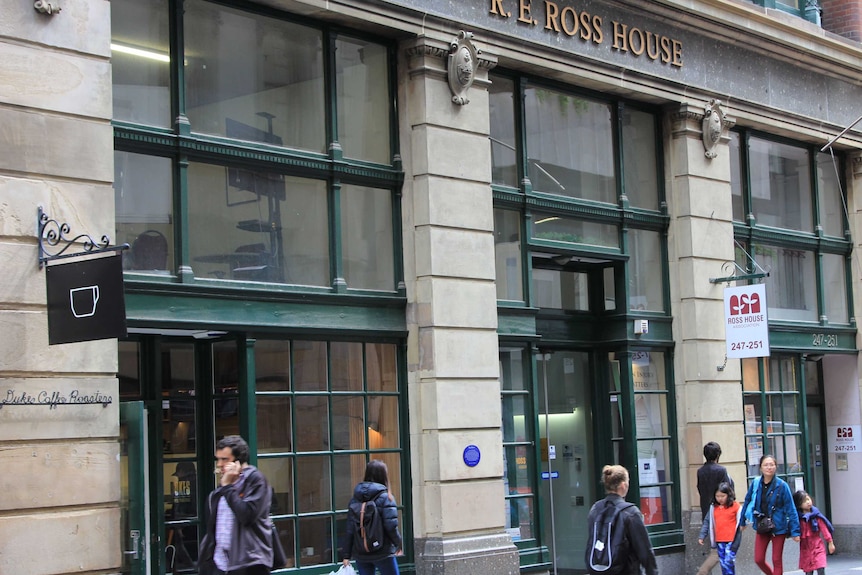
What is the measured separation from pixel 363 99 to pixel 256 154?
5.86ft

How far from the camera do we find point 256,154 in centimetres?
1293

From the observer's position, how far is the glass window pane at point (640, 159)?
689 inches

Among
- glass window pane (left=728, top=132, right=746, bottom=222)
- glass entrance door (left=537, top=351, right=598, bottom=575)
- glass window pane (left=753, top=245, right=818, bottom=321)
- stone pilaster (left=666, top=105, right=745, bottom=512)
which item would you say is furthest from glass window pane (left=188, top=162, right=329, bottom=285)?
glass window pane (left=753, top=245, right=818, bottom=321)

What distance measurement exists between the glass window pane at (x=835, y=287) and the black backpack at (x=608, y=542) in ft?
38.1

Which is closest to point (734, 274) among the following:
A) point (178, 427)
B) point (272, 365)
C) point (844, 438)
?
point (844, 438)

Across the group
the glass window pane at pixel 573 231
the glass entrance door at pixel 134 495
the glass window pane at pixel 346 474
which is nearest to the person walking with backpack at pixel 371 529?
the glass window pane at pixel 346 474

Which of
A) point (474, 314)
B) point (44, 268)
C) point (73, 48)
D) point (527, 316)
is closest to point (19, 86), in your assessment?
point (73, 48)

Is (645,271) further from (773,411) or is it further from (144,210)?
(144,210)

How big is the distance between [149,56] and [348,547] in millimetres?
5026

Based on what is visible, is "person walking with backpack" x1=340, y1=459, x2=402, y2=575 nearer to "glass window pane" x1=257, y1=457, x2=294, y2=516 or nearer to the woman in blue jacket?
"glass window pane" x1=257, y1=457, x2=294, y2=516

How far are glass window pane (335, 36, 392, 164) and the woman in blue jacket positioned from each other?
18.8ft

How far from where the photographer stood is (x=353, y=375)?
539 inches

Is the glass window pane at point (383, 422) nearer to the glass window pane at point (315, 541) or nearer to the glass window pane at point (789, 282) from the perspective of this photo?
the glass window pane at point (315, 541)

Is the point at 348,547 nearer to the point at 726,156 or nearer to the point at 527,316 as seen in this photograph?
the point at 527,316
